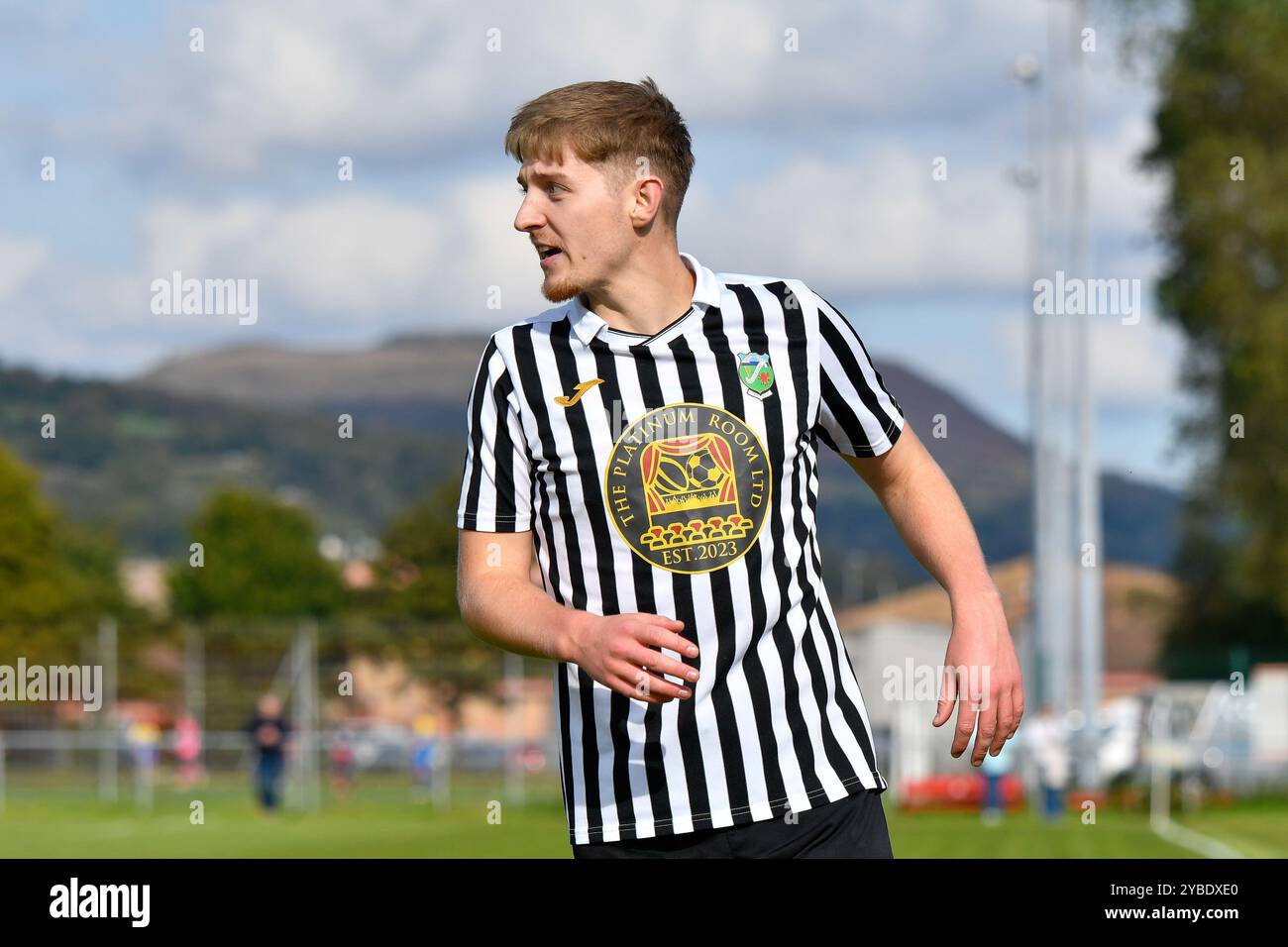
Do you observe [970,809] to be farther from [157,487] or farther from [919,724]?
[157,487]

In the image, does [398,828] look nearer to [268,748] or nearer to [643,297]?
[268,748]

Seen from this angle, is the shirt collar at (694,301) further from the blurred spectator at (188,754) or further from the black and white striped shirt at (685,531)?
the blurred spectator at (188,754)

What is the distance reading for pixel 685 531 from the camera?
123 inches

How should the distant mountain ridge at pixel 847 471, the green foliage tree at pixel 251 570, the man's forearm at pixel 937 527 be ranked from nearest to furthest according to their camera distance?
the man's forearm at pixel 937 527, the distant mountain ridge at pixel 847 471, the green foliage tree at pixel 251 570

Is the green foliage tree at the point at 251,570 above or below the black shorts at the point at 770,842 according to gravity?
above

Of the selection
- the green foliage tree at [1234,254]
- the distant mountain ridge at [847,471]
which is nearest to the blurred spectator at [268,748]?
the distant mountain ridge at [847,471]

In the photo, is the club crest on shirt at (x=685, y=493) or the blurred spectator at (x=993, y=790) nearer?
the club crest on shirt at (x=685, y=493)

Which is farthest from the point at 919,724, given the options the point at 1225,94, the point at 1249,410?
the point at 1225,94

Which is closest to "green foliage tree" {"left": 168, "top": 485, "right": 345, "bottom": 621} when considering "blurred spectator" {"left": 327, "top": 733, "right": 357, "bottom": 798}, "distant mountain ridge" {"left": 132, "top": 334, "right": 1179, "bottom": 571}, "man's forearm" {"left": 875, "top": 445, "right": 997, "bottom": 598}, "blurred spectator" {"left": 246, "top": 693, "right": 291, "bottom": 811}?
"distant mountain ridge" {"left": 132, "top": 334, "right": 1179, "bottom": 571}

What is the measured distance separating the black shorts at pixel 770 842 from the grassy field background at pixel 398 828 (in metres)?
7.91

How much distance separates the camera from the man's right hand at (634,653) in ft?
9.39

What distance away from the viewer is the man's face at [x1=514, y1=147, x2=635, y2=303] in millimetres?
3150

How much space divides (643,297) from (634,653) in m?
0.72
